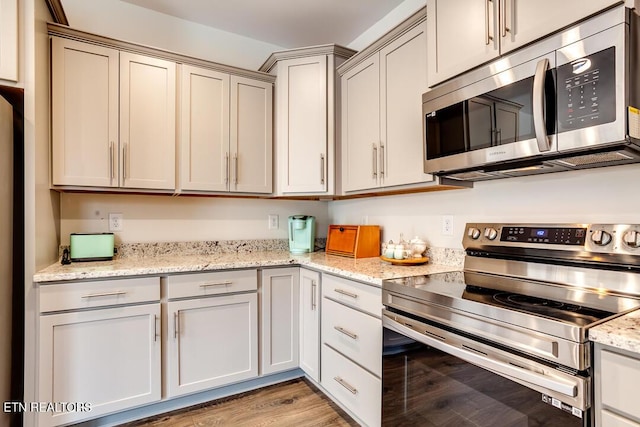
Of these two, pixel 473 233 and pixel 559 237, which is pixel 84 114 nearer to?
pixel 473 233

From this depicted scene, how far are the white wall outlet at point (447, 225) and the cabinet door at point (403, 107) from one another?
0.35 meters

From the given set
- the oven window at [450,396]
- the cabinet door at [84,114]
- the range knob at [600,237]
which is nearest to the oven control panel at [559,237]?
the range knob at [600,237]

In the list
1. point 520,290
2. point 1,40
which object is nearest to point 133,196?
Answer: point 1,40

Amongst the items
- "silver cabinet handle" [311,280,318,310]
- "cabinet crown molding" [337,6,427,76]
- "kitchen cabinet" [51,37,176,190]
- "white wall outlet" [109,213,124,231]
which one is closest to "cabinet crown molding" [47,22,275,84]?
"kitchen cabinet" [51,37,176,190]

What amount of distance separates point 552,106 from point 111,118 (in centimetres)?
220

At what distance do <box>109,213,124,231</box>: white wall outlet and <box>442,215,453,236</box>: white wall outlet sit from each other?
81.8 inches

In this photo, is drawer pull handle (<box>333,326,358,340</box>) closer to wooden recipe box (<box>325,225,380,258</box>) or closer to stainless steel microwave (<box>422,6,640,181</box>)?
wooden recipe box (<box>325,225,380,258</box>)

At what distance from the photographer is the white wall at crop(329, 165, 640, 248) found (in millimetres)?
1279

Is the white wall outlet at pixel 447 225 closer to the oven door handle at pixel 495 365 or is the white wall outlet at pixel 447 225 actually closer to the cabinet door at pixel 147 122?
the oven door handle at pixel 495 365

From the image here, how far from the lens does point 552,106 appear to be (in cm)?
113

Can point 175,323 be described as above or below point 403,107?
below

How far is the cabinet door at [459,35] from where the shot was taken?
1333 millimetres

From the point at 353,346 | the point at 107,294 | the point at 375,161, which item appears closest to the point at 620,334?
the point at 353,346

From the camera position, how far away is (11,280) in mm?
1629
